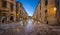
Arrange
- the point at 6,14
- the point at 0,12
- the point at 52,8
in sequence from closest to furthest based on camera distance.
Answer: the point at 52,8 < the point at 0,12 < the point at 6,14

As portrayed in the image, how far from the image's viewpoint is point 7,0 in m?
37.4

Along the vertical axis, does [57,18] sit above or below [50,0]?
below

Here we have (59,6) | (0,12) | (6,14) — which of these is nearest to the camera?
(59,6)

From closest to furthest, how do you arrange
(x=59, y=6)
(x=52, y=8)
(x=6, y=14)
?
(x=59, y=6), (x=52, y=8), (x=6, y=14)

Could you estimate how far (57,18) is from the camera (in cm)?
2545

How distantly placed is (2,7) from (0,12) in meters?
1.82

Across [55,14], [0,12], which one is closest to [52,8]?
[55,14]

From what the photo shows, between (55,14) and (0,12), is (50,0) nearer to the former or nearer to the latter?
(55,14)

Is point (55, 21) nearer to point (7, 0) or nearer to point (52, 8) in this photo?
point (52, 8)

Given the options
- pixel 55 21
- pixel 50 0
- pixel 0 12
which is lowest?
pixel 55 21

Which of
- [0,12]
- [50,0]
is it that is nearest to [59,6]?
[50,0]

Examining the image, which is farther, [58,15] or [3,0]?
[3,0]

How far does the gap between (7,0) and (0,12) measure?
4.89 metres

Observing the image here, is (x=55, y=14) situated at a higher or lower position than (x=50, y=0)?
lower
